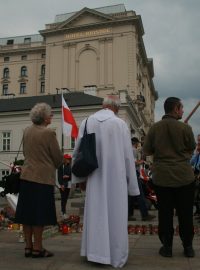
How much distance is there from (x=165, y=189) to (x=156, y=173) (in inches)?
9.5

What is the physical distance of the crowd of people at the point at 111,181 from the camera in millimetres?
5180

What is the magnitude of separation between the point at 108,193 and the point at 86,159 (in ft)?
1.63

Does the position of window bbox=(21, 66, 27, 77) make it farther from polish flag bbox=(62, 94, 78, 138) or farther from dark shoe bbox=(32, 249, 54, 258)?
dark shoe bbox=(32, 249, 54, 258)

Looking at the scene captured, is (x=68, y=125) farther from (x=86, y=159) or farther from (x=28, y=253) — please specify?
(x=86, y=159)

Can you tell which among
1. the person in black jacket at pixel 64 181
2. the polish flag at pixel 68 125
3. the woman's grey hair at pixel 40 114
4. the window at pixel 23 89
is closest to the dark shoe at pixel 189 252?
the woman's grey hair at pixel 40 114

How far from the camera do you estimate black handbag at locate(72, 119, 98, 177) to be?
520 centimetres

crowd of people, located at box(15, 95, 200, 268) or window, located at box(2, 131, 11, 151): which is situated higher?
window, located at box(2, 131, 11, 151)

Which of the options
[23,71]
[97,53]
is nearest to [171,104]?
[97,53]

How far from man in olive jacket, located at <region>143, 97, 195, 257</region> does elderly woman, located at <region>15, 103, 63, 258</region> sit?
1360 millimetres

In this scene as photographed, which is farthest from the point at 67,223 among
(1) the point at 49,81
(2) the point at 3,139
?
(1) the point at 49,81

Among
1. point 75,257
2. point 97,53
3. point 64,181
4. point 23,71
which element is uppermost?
point 23,71

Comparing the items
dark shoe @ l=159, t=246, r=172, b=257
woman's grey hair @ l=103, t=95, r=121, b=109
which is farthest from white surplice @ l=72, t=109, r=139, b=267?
dark shoe @ l=159, t=246, r=172, b=257

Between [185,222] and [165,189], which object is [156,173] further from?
[185,222]

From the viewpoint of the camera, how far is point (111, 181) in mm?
5281
